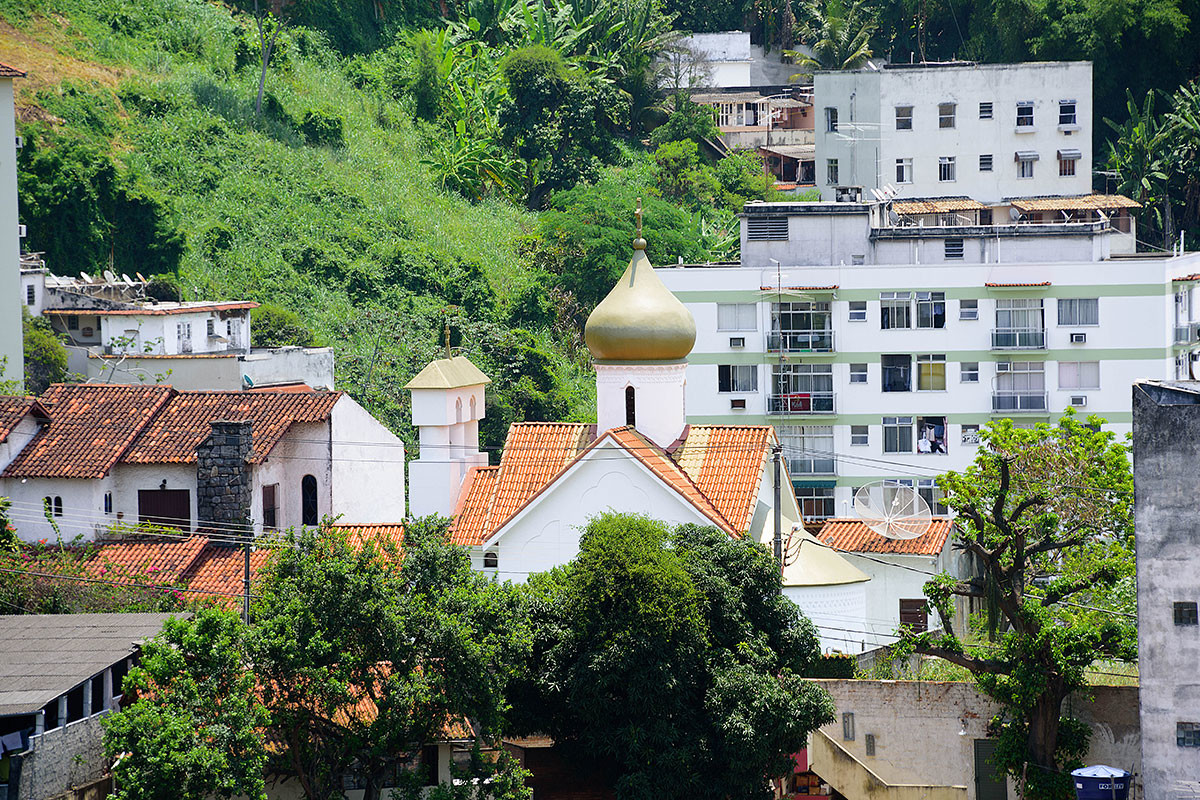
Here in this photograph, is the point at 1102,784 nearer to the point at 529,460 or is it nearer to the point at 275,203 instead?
the point at 529,460

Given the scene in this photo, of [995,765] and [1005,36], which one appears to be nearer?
[995,765]

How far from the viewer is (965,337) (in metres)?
56.7

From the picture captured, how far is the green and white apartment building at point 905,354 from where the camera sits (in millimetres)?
56312

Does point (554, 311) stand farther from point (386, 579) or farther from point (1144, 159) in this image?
point (386, 579)

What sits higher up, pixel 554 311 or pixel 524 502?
pixel 554 311

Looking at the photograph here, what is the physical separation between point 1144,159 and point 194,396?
157 ft

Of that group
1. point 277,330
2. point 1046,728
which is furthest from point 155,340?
point 1046,728

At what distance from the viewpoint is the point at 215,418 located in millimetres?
45500

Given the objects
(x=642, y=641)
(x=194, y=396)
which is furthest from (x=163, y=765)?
(x=194, y=396)

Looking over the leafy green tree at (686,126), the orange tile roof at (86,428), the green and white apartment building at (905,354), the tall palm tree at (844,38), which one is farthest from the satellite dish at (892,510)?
the tall palm tree at (844,38)

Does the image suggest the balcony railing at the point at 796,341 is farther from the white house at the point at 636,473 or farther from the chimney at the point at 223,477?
the chimney at the point at 223,477

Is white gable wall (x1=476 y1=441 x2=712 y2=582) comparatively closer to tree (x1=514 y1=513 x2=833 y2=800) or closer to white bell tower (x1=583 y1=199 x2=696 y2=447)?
white bell tower (x1=583 y1=199 x2=696 y2=447)

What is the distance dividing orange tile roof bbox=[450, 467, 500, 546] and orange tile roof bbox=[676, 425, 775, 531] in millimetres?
4590

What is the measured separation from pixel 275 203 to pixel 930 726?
47620 mm
